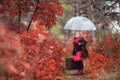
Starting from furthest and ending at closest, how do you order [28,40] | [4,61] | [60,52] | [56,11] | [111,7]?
[111,7] → [60,52] → [56,11] → [28,40] → [4,61]

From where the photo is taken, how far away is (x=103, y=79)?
12047 mm

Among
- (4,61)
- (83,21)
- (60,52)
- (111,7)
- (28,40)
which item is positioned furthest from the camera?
(111,7)

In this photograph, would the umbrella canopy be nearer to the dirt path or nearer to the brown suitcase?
the brown suitcase

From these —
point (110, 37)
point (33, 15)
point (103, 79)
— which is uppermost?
point (33, 15)

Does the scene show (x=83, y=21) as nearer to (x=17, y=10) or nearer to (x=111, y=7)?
(x=17, y=10)

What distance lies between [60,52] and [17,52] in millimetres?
9804

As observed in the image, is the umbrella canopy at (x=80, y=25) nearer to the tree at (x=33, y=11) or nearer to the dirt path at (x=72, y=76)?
the tree at (x=33, y=11)

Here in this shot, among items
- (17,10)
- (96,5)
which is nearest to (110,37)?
(96,5)

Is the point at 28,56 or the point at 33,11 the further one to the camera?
the point at 33,11

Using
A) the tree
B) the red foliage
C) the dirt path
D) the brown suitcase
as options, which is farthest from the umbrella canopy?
the dirt path

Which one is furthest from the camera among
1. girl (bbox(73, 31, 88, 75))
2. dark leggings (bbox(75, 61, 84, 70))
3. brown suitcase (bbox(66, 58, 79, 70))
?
brown suitcase (bbox(66, 58, 79, 70))

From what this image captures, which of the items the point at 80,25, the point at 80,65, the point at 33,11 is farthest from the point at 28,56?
the point at 80,65

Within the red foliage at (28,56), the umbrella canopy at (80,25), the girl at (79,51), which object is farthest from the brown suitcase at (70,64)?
the umbrella canopy at (80,25)

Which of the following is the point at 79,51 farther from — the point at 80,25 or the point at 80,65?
the point at 80,25
